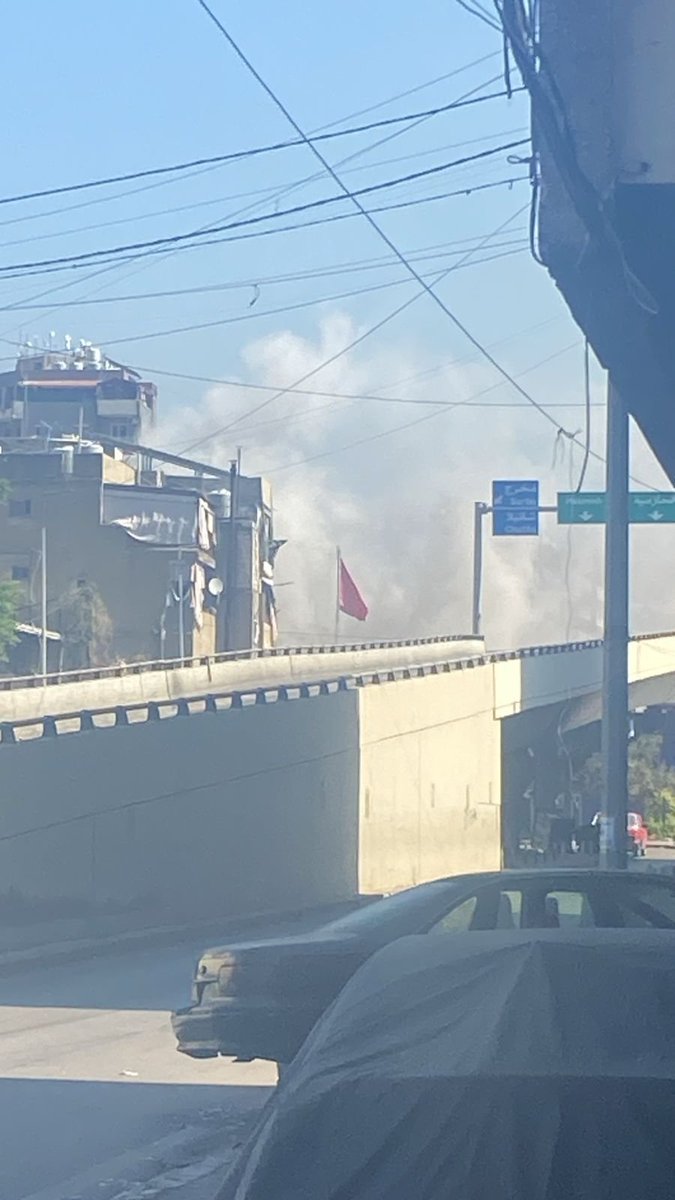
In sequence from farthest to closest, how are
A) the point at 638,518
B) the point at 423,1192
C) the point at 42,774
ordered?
the point at 638,518
the point at 42,774
the point at 423,1192

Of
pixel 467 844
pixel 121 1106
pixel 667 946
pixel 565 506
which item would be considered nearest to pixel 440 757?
pixel 467 844

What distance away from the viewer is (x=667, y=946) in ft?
15.7

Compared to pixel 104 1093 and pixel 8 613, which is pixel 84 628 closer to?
pixel 8 613

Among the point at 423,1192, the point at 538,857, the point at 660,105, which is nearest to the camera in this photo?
the point at 423,1192

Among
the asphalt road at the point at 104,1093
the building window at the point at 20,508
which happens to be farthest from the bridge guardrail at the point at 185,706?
the building window at the point at 20,508

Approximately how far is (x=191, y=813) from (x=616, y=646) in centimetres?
931

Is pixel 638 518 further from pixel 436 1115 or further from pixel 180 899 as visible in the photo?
pixel 436 1115

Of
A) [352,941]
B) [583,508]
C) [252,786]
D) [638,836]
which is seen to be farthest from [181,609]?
[352,941]

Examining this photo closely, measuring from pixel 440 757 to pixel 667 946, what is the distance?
35.2 m

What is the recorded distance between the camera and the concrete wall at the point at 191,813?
68.4 ft

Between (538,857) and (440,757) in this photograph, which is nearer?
(440,757)

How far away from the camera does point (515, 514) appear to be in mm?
39281

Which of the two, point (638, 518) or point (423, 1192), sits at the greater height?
point (638, 518)

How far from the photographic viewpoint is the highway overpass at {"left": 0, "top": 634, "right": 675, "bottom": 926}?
21328 millimetres
